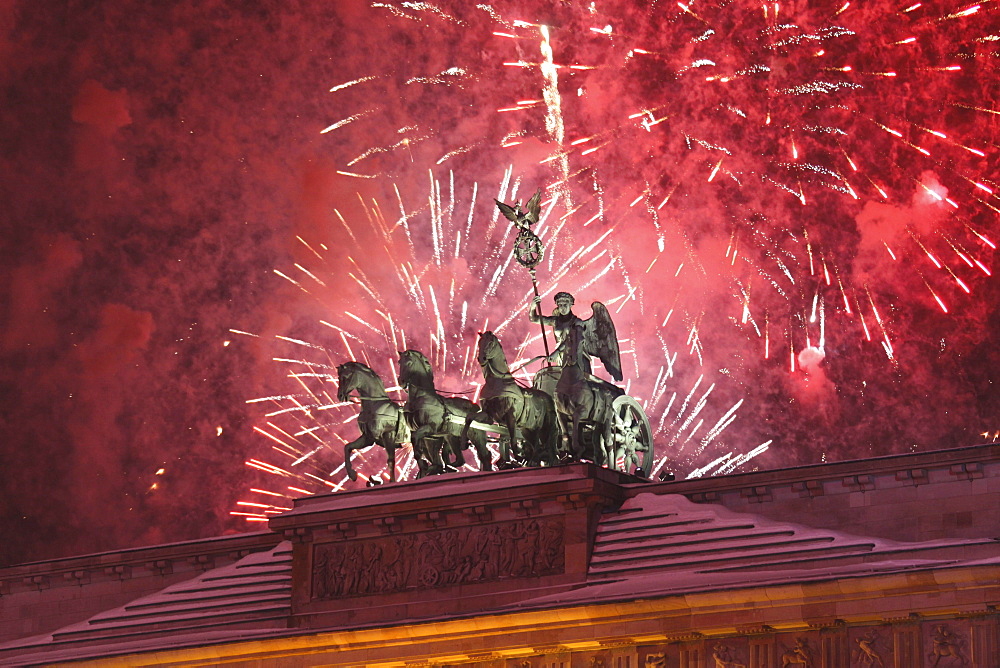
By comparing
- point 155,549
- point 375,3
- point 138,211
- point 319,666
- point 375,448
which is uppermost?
point 375,3

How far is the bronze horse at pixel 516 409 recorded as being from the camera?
31.4 m

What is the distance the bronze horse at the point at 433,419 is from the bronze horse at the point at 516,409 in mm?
337

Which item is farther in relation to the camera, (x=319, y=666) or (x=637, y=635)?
(x=319, y=666)

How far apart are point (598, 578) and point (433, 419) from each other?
3795 millimetres

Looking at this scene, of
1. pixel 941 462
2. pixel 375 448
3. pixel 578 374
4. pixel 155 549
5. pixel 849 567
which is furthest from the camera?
pixel 375 448

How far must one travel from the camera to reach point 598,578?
29.6 meters

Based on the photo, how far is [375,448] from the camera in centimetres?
4044

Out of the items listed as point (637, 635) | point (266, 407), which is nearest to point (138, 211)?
point (266, 407)

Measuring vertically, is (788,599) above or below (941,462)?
below

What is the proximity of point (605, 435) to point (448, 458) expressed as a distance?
2.41m

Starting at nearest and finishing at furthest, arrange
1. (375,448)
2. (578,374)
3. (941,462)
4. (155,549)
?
(941,462) → (578,374) → (155,549) → (375,448)

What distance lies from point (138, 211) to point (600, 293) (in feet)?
31.4

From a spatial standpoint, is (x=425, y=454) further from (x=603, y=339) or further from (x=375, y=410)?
(x=603, y=339)

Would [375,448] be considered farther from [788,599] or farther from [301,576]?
[788,599]
